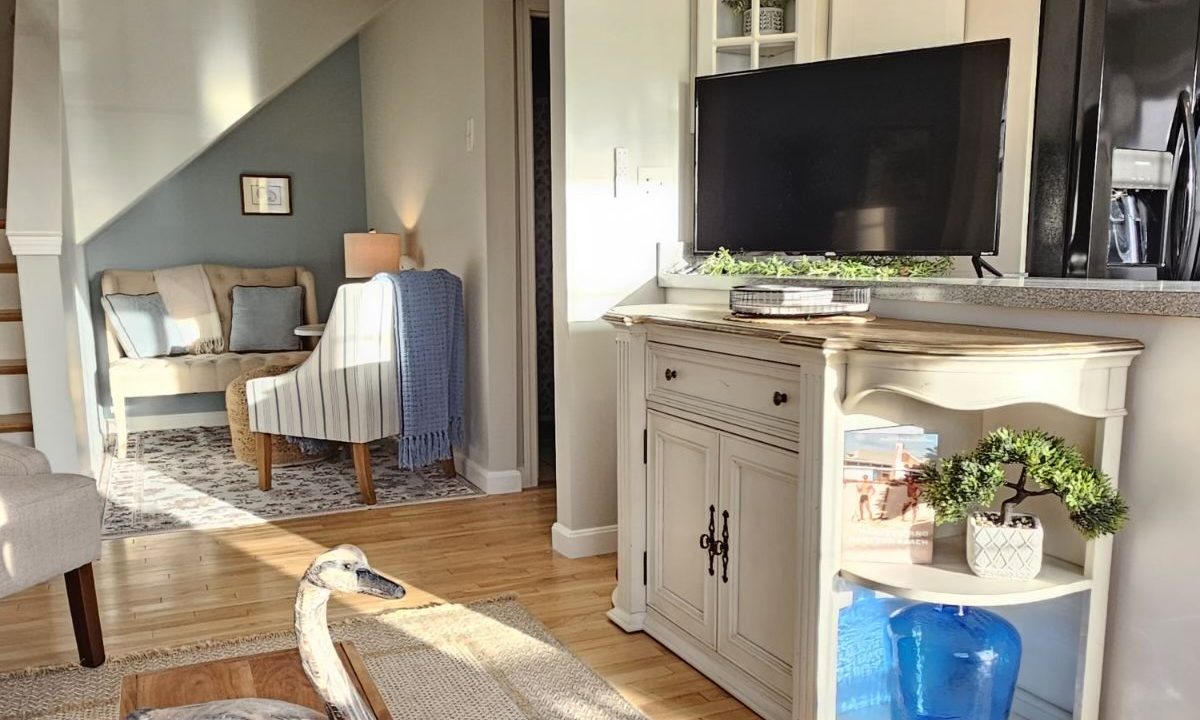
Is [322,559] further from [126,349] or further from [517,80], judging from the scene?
[126,349]

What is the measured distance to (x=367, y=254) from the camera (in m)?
4.95

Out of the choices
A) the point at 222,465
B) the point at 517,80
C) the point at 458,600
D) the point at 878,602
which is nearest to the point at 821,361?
the point at 878,602

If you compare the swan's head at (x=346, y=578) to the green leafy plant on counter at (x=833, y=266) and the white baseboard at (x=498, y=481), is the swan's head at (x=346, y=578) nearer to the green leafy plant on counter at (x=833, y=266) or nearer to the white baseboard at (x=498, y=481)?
the green leafy plant on counter at (x=833, y=266)

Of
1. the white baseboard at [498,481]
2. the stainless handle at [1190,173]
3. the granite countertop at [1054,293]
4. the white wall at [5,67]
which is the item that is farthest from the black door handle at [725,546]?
the white wall at [5,67]

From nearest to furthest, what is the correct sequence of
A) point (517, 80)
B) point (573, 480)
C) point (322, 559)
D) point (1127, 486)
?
point (322, 559) → point (1127, 486) → point (573, 480) → point (517, 80)

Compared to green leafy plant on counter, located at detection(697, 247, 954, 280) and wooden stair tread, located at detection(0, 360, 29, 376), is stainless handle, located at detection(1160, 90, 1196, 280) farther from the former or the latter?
wooden stair tread, located at detection(0, 360, 29, 376)

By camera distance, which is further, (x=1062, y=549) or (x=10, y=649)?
(x=10, y=649)

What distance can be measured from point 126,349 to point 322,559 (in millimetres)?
4559

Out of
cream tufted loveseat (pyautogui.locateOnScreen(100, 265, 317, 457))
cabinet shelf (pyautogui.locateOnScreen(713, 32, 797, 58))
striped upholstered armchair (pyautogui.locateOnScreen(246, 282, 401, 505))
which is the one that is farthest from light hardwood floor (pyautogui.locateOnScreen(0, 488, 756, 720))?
cabinet shelf (pyautogui.locateOnScreen(713, 32, 797, 58))

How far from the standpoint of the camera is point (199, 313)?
5.52m

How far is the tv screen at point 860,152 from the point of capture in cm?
225

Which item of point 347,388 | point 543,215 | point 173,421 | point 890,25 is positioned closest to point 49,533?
point 347,388

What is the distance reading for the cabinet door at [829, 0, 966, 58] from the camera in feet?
9.63

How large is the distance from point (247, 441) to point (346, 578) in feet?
11.7
